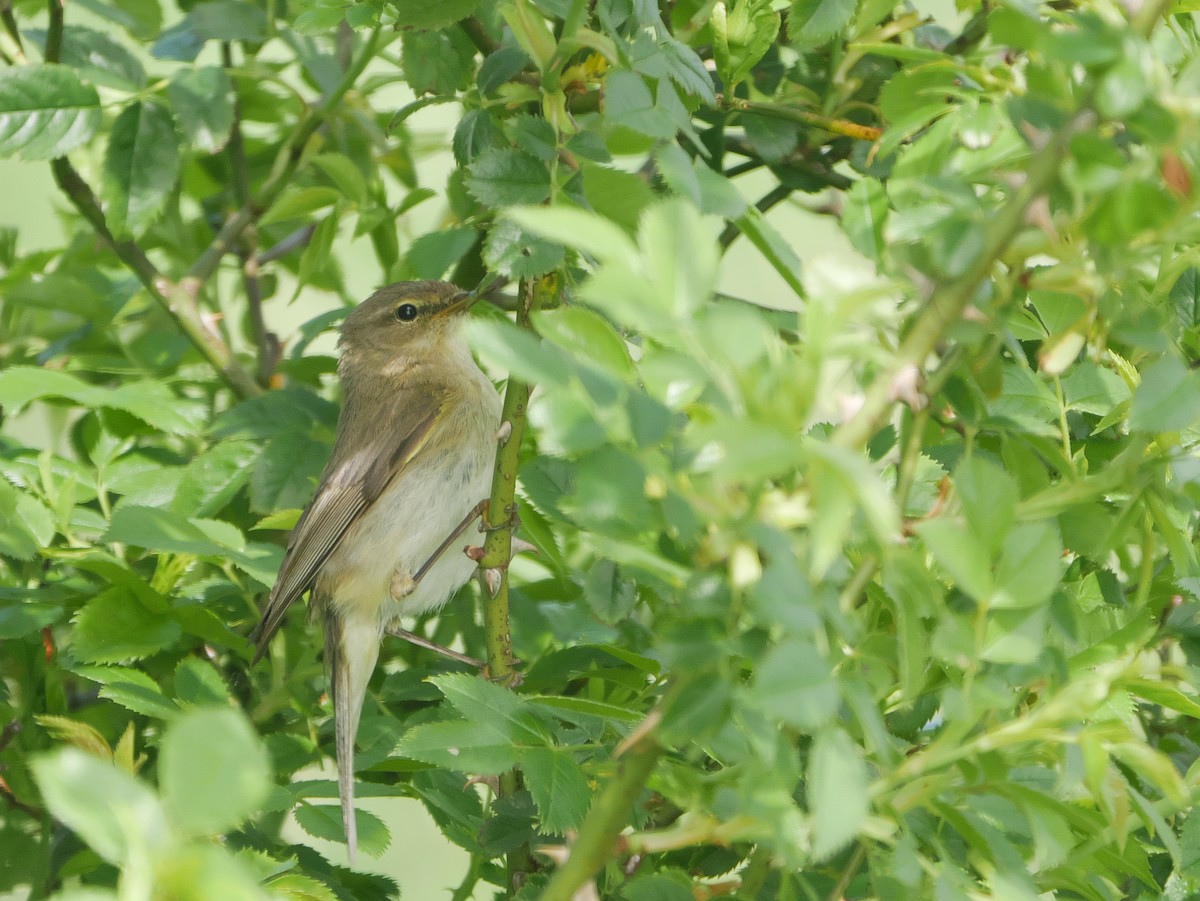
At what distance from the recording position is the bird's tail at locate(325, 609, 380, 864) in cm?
200

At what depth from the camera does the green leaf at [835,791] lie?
861mm

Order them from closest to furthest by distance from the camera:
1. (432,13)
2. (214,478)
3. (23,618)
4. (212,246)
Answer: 1. (432,13)
2. (23,618)
3. (214,478)
4. (212,246)

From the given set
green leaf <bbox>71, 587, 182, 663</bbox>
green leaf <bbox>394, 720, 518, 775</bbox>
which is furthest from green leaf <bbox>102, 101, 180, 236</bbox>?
green leaf <bbox>394, 720, 518, 775</bbox>

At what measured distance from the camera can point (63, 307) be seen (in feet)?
8.71

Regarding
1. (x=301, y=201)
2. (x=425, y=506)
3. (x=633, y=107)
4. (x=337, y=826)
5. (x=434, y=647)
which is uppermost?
(x=633, y=107)

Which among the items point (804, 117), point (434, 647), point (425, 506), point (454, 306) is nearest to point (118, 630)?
point (434, 647)

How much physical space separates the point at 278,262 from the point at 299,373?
1.60 feet

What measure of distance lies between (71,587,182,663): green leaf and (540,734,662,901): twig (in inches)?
44.9

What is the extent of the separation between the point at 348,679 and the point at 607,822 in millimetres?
1506

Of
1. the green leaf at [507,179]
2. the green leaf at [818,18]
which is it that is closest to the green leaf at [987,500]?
the green leaf at [507,179]

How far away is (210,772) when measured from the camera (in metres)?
0.79

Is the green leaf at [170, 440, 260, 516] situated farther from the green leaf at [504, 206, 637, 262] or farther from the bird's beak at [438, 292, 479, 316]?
the green leaf at [504, 206, 637, 262]

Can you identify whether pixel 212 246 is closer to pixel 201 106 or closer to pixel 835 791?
pixel 201 106

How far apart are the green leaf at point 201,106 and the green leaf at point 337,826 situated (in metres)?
1.23
